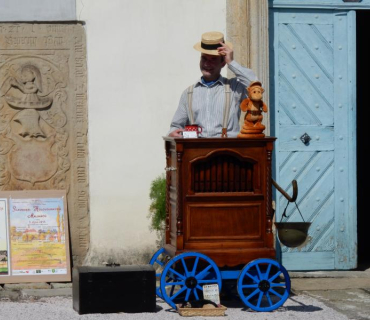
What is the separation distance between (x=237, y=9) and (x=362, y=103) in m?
4.33

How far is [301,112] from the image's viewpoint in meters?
10.5

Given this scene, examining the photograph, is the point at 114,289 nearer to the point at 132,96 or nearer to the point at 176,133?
the point at 176,133

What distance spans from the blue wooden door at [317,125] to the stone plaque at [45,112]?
1826 millimetres

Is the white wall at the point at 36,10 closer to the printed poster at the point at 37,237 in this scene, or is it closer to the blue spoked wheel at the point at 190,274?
the printed poster at the point at 37,237

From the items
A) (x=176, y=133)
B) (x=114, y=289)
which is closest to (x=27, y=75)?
(x=176, y=133)

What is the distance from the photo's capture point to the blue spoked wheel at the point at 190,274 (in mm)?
8656

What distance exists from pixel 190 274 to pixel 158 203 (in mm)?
1684

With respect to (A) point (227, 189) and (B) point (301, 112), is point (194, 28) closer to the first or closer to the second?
(B) point (301, 112)

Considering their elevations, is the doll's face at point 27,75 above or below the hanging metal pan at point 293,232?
above

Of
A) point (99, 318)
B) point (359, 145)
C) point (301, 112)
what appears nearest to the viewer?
point (99, 318)

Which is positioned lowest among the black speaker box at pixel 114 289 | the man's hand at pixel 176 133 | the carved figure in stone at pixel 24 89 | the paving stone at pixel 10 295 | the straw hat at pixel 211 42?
the paving stone at pixel 10 295

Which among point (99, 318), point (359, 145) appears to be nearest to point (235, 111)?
point (99, 318)

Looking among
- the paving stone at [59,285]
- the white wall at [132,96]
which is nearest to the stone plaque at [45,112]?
the white wall at [132,96]

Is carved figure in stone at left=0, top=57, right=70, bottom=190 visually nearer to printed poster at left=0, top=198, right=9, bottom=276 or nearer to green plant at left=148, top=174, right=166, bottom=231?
printed poster at left=0, top=198, right=9, bottom=276
